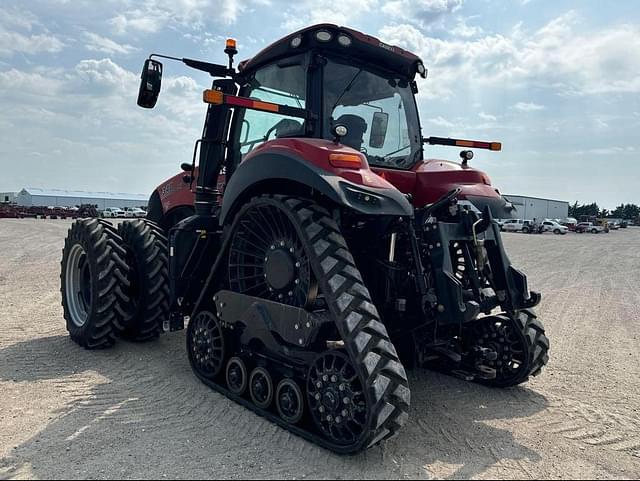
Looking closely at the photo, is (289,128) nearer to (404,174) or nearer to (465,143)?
(404,174)

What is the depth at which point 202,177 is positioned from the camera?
522cm

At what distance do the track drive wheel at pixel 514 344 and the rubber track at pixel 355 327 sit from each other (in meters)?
1.83

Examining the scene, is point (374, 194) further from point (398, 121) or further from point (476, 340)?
point (476, 340)

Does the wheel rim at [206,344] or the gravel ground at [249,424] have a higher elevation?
the wheel rim at [206,344]

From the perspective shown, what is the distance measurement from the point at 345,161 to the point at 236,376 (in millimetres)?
1946

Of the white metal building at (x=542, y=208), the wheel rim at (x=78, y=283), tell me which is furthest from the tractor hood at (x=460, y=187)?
the white metal building at (x=542, y=208)

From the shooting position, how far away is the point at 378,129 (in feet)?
15.1

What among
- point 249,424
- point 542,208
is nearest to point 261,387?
point 249,424

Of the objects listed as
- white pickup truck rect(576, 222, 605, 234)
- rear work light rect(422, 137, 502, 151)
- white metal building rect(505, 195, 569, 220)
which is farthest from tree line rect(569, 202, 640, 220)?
rear work light rect(422, 137, 502, 151)

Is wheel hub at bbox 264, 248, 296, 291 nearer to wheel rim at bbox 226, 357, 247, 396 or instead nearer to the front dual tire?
wheel rim at bbox 226, 357, 247, 396

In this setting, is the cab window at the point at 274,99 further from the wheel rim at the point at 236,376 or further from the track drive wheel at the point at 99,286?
the wheel rim at the point at 236,376

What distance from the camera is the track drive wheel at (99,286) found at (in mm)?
5336

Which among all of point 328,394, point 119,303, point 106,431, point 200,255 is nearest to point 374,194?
point 328,394

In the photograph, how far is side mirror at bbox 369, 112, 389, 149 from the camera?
14.8ft
